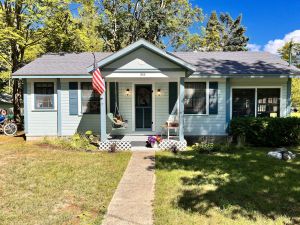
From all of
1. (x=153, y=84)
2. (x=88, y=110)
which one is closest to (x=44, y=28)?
(x=88, y=110)

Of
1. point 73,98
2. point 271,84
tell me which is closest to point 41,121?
point 73,98

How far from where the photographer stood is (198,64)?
12805mm

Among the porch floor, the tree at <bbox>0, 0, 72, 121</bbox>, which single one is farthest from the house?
the tree at <bbox>0, 0, 72, 121</bbox>

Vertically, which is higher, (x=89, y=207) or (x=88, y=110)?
(x=88, y=110)

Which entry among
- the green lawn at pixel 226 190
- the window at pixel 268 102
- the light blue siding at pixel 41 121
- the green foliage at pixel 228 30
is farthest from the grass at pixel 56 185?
the green foliage at pixel 228 30

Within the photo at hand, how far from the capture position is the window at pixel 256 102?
12211mm

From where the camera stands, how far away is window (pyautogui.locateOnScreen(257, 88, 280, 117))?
1219 centimetres

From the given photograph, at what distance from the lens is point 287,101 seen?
39.6 feet

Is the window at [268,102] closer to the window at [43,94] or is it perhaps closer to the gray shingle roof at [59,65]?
the gray shingle roof at [59,65]

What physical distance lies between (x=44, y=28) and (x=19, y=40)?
1735 mm

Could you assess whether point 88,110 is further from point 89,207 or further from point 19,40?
point 89,207

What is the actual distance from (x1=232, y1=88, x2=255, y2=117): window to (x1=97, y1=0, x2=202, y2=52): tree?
13.8 m

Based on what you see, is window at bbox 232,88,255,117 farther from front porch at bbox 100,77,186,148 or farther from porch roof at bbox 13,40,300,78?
front porch at bbox 100,77,186,148

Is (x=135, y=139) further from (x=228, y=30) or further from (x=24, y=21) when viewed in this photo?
(x=228, y=30)
